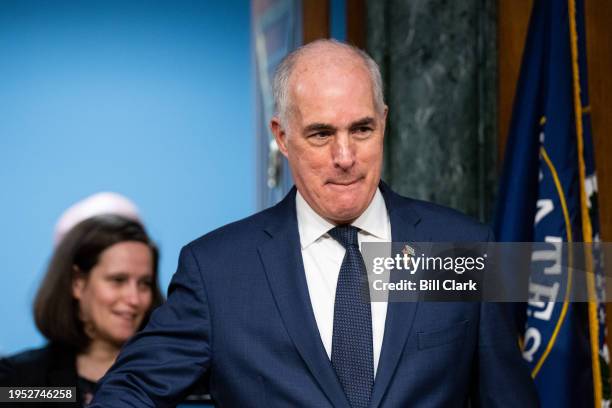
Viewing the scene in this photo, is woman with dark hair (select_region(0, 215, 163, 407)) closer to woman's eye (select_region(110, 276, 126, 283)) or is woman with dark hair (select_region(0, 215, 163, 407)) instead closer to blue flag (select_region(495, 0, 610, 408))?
woman's eye (select_region(110, 276, 126, 283))

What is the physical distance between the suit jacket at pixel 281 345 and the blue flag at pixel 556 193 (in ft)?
2.45

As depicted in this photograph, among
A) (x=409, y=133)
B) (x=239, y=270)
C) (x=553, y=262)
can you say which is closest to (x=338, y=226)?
(x=239, y=270)

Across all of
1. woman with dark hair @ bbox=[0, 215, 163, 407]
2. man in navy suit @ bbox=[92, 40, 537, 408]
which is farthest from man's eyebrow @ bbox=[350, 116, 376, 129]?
woman with dark hair @ bbox=[0, 215, 163, 407]

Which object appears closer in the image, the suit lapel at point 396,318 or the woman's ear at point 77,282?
the suit lapel at point 396,318

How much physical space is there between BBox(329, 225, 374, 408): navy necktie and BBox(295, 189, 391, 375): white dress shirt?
0.07 feet

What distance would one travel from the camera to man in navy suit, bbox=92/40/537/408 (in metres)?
1.71

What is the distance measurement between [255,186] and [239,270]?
5.01 feet

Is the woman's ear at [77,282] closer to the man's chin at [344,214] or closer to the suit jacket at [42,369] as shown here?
the suit jacket at [42,369]

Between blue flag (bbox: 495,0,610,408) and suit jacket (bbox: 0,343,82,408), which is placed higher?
blue flag (bbox: 495,0,610,408)

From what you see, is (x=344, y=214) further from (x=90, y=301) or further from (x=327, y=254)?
(x=90, y=301)

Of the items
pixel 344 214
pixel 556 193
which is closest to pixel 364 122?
pixel 344 214

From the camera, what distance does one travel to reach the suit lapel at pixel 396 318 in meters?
1.69

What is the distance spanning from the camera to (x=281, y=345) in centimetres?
174

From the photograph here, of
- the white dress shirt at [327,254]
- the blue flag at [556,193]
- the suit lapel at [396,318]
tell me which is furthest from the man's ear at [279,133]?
the blue flag at [556,193]
